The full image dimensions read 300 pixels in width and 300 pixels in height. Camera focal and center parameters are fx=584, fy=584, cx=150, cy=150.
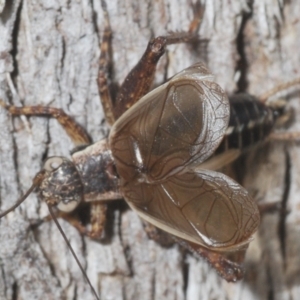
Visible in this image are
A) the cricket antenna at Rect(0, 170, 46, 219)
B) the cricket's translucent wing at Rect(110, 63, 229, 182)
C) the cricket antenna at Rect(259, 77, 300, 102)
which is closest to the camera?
the cricket's translucent wing at Rect(110, 63, 229, 182)

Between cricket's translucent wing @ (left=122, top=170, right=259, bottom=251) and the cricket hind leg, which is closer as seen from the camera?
cricket's translucent wing @ (left=122, top=170, right=259, bottom=251)

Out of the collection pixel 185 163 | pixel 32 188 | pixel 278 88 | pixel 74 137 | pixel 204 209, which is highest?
pixel 278 88

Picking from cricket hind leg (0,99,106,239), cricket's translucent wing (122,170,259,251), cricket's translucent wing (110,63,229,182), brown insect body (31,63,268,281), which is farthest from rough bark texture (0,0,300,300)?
cricket's translucent wing (122,170,259,251)

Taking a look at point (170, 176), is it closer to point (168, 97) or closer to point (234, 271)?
point (168, 97)

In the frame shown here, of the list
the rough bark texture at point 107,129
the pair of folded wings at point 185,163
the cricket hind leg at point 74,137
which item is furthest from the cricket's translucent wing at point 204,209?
the rough bark texture at point 107,129

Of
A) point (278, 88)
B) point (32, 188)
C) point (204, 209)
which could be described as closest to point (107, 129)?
point (32, 188)

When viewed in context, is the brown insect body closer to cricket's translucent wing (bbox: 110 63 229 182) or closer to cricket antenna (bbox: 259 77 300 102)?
cricket's translucent wing (bbox: 110 63 229 182)

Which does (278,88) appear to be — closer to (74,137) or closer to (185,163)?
(185,163)
